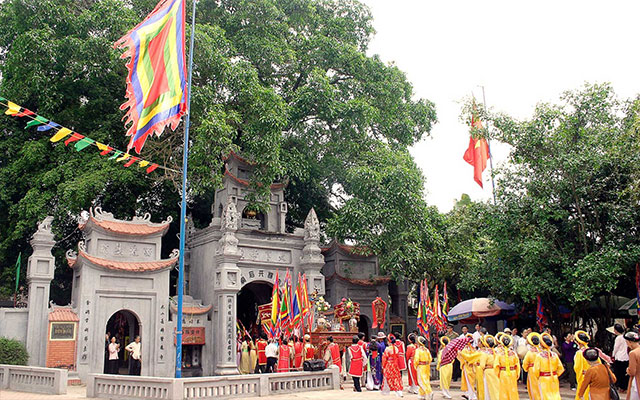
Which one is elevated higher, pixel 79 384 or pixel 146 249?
pixel 146 249

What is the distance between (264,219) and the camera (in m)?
27.5

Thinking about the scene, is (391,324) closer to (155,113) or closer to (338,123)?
(338,123)

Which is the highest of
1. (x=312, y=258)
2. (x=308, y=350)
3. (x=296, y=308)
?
(x=312, y=258)

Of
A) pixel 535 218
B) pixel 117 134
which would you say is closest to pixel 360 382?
pixel 535 218

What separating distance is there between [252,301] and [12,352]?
11.8 metres

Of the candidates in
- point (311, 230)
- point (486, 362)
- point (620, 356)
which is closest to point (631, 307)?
point (620, 356)

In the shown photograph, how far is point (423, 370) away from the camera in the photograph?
1567 cm

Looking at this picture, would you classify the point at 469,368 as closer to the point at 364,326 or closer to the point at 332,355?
the point at 332,355

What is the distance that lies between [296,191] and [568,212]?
1394 cm

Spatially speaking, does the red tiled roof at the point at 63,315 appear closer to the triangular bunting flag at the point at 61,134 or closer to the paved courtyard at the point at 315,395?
the paved courtyard at the point at 315,395

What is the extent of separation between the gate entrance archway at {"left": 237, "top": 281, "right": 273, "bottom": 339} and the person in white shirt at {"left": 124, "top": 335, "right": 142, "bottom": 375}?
623cm

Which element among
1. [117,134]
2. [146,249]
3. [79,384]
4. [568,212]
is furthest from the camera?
[117,134]

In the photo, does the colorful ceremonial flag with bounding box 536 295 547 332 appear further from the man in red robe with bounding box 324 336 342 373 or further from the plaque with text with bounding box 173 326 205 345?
the plaque with text with bounding box 173 326 205 345

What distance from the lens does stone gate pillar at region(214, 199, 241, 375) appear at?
22.8 meters
